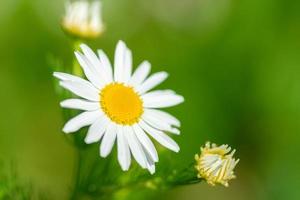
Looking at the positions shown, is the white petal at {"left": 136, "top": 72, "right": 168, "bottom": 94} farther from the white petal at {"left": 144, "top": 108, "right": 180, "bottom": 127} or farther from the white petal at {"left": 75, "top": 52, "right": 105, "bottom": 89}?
the white petal at {"left": 75, "top": 52, "right": 105, "bottom": 89}

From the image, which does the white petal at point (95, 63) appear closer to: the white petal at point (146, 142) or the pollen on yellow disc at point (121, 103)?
the pollen on yellow disc at point (121, 103)

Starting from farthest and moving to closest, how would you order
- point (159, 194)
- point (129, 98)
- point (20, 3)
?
point (20, 3) < point (159, 194) < point (129, 98)

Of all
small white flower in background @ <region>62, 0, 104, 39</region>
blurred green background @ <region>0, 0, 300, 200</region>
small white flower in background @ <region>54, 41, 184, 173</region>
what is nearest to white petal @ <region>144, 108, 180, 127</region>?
small white flower in background @ <region>54, 41, 184, 173</region>

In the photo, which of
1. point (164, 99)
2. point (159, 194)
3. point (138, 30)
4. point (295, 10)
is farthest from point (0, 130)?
point (295, 10)

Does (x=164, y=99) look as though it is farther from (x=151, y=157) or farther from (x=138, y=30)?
(x=138, y=30)

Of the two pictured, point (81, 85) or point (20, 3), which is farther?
point (20, 3)

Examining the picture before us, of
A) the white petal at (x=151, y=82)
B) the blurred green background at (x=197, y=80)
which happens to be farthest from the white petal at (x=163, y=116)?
the blurred green background at (x=197, y=80)
